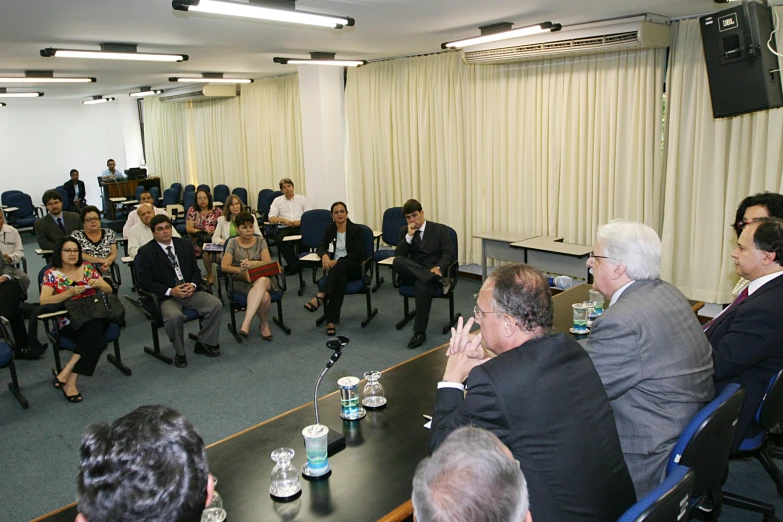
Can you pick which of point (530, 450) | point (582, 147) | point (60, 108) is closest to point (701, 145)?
point (582, 147)

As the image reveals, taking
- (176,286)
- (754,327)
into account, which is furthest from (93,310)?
(754,327)

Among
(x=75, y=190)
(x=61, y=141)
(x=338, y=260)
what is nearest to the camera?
(x=338, y=260)

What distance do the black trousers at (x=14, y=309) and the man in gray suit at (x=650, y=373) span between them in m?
4.92

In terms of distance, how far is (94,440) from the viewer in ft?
3.75

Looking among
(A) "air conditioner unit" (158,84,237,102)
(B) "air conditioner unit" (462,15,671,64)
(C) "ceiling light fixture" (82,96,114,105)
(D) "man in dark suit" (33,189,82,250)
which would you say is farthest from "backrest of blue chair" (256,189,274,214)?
(C) "ceiling light fixture" (82,96,114,105)

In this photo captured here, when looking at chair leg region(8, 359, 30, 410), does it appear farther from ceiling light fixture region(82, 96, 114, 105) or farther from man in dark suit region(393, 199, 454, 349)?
ceiling light fixture region(82, 96, 114, 105)

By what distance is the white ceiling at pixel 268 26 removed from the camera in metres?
4.48

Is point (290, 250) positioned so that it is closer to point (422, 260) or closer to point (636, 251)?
point (422, 260)

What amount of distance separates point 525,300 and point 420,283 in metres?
3.57

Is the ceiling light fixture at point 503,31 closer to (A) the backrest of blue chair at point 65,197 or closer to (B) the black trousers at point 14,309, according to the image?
(B) the black trousers at point 14,309

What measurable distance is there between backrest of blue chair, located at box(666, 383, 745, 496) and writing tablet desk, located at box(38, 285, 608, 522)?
90 centimetres

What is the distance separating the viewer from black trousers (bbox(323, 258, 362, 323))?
580 centimetres

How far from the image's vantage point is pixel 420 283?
5.50 meters

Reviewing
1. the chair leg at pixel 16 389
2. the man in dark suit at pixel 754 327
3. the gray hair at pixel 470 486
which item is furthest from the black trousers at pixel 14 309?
the man in dark suit at pixel 754 327
